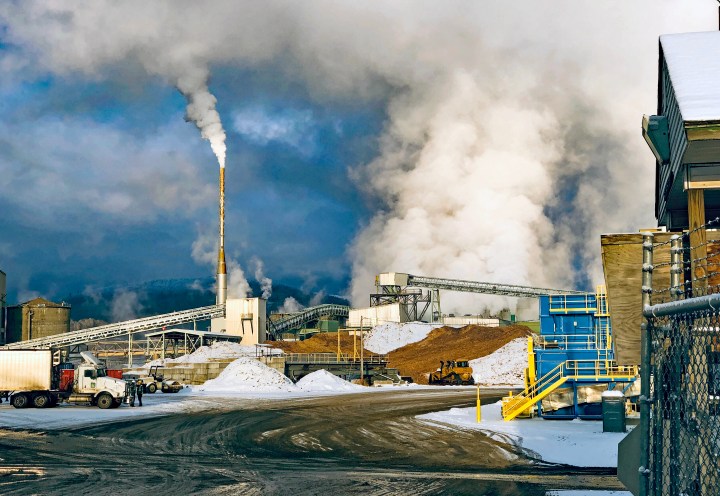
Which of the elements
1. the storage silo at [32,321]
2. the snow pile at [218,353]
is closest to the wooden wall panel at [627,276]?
the snow pile at [218,353]

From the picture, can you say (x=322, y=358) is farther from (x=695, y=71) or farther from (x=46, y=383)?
(x=695, y=71)

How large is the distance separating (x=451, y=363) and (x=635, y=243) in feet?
186

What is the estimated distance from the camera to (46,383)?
115ft

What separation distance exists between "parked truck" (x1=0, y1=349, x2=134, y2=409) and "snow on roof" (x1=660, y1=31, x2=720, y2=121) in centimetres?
2888

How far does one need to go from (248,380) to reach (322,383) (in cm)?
549

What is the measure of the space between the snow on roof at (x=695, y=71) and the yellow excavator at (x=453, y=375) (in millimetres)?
49820

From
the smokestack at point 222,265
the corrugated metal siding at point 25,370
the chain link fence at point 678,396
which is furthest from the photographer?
the smokestack at point 222,265

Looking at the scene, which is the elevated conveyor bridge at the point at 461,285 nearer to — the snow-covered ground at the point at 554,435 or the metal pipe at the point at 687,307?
the snow-covered ground at the point at 554,435

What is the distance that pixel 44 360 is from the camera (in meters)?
35.3

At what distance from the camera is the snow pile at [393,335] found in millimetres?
91562

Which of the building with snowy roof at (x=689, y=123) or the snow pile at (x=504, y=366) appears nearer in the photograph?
the building with snowy roof at (x=689, y=123)

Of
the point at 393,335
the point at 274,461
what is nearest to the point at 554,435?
the point at 274,461

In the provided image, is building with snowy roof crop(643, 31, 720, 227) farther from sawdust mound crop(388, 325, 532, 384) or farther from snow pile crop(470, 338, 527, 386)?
sawdust mound crop(388, 325, 532, 384)

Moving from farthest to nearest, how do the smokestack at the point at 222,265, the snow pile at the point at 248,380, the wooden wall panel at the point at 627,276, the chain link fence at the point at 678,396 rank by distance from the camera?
1. the smokestack at the point at 222,265
2. the snow pile at the point at 248,380
3. the wooden wall panel at the point at 627,276
4. the chain link fence at the point at 678,396
